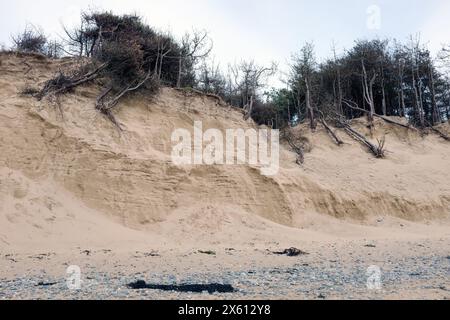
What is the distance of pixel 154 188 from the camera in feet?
44.3

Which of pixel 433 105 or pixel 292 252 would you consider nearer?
pixel 292 252

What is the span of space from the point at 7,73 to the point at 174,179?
7.05 m

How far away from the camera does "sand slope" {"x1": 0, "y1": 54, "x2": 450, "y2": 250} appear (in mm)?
11898

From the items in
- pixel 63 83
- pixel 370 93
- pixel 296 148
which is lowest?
pixel 296 148

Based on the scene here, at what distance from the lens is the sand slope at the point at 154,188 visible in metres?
11.9

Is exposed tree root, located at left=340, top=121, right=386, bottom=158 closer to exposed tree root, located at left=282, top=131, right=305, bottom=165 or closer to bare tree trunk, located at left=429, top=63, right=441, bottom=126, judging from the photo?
exposed tree root, located at left=282, top=131, right=305, bottom=165

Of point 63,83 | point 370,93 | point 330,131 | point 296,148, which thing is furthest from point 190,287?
point 370,93

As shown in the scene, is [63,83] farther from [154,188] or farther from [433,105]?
[433,105]

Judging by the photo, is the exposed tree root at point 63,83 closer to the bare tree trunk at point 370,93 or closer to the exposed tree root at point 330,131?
the exposed tree root at point 330,131

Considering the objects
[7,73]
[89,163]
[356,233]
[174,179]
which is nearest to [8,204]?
[89,163]

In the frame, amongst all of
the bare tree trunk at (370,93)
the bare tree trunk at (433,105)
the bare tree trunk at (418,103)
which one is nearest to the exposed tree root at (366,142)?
the bare tree trunk at (370,93)
